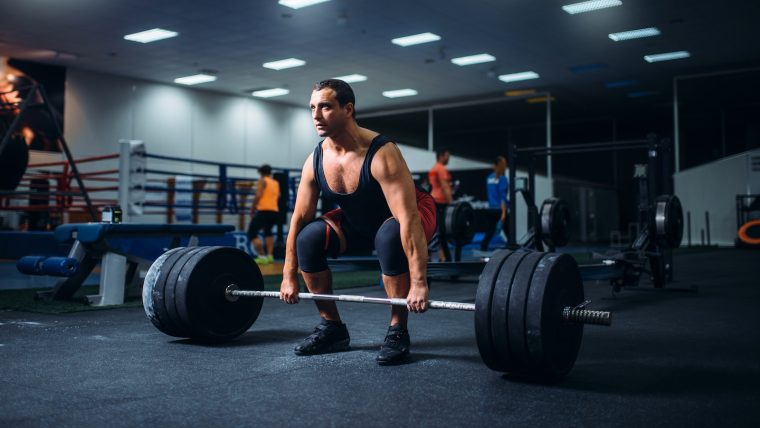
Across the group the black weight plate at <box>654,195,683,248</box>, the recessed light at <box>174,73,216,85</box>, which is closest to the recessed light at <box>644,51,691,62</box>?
the black weight plate at <box>654,195,683,248</box>

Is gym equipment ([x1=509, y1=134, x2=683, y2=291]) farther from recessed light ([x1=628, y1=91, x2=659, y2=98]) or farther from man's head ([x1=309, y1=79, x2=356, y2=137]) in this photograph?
recessed light ([x1=628, y1=91, x2=659, y2=98])

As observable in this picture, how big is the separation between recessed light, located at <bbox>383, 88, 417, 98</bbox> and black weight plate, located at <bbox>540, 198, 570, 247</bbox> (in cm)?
857

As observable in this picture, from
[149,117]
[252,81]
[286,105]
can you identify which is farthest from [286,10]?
[286,105]

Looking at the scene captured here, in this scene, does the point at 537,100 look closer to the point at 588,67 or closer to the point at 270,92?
the point at 588,67

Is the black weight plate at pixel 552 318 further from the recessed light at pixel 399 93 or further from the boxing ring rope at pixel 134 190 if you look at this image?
the recessed light at pixel 399 93

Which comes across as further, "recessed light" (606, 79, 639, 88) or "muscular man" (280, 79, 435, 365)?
"recessed light" (606, 79, 639, 88)

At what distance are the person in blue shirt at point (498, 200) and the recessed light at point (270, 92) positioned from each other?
725 centimetres

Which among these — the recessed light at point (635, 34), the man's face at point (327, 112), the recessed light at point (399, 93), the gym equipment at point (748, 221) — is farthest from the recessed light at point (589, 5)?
the man's face at point (327, 112)

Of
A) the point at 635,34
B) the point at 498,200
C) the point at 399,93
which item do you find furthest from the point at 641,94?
the point at 498,200

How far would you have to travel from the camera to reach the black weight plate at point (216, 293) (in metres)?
2.36

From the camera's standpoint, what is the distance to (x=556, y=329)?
1.83 metres

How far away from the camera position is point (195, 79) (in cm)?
1231

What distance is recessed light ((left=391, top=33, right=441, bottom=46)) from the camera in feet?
31.1

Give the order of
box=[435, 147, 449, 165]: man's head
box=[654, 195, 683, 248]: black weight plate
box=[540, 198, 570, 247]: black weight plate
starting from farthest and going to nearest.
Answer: box=[435, 147, 449, 165]: man's head → box=[540, 198, 570, 247]: black weight plate → box=[654, 195, 683, 248]: black weight plate
